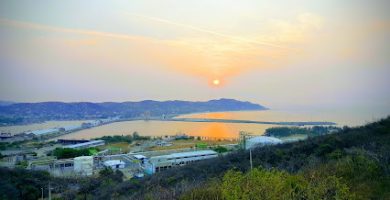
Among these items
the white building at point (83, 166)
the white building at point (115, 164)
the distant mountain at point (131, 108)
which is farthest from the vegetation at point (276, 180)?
the distant mountain at point (131, 108)

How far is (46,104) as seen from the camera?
40094 mm

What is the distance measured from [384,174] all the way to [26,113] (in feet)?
128

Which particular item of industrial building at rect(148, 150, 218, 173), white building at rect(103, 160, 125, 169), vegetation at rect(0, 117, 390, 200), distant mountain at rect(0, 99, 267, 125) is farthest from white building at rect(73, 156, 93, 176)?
distant mountain at rect(0, 99, 267, 125)

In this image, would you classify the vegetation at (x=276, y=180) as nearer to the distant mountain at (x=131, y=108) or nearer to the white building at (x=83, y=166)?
the white building at (x=83, y=166)

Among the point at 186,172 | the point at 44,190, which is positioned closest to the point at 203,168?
the point at 186,172

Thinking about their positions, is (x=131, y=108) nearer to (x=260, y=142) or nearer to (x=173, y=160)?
(x=260, y=142)

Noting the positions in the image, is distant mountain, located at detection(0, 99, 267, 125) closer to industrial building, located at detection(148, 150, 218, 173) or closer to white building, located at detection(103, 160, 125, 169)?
industrial building, located at detection(148, 150, 218, 173)

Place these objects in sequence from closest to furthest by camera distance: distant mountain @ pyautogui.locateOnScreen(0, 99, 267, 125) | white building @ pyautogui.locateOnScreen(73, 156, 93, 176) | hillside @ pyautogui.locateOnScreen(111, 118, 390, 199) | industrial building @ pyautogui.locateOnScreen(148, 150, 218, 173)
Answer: hillside @ pyautogui.locateOnScreen(111, 118, 390, 199) → white building @ pyautogui.locateOnScreen(73, 156, 93, 176) → industrial building @ pyautogui.locateOnScreen(148, 150, 218, 173) → distant mountain @ pyautogui.locateOnScreen(0, 99, 267, 125)

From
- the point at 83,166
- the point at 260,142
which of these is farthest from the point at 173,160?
the point at 260,142

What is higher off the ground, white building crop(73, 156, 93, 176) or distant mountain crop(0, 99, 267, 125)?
distant mountain crop(0, 99, 267, 125)

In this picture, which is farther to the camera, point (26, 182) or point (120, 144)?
point (120, 144)

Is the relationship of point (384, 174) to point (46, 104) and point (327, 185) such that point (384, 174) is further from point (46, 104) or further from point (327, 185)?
point (46, 104)

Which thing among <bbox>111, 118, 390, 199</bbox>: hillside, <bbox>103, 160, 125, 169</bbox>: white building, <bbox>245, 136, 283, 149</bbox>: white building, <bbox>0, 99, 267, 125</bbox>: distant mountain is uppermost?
<bbox>0, 99, 267, 125</bbox>: distant mountain

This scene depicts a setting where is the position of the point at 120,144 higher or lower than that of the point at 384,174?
lower
